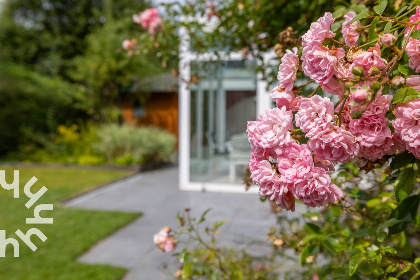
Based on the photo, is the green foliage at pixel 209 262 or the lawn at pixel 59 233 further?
the lawn at pixel 59 233

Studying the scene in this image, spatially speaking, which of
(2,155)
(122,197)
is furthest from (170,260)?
(2,155)

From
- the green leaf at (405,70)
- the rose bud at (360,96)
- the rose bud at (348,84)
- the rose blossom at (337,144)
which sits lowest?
the rose blossom at (337,144)

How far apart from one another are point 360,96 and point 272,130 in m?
0.16

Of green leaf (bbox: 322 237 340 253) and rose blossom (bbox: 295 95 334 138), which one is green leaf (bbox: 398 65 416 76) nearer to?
rose blossom (bbox: 295 95 334 138)

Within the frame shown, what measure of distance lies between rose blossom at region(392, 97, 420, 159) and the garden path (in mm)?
1821

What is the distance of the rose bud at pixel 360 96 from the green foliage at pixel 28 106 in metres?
10.8

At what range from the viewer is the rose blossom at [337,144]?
0.60m

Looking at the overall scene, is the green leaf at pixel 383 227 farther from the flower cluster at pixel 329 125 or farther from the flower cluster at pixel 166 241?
the flower cluster at pixel 166 241

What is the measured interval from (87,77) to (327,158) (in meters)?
12.0

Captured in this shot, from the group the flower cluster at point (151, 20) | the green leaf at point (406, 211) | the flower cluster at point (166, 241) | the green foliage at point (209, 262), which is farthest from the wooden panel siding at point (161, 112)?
the green leaf at point (406, 211)

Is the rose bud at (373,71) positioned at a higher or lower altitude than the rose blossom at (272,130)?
higher

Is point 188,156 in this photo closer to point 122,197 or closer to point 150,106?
point 122,197

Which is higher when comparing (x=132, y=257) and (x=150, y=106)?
(x=150, y=106)

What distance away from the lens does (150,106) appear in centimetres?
1407
